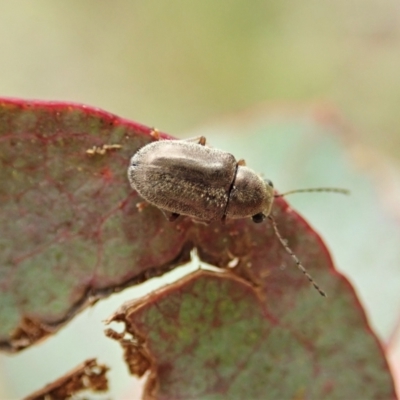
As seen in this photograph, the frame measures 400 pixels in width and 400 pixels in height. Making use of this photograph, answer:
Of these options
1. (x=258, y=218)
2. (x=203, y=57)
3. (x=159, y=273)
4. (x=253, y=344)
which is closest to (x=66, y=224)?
(x=159, y=273)

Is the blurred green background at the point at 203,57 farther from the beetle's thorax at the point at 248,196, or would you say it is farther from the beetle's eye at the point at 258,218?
the beetle's eye at the point at 258,218

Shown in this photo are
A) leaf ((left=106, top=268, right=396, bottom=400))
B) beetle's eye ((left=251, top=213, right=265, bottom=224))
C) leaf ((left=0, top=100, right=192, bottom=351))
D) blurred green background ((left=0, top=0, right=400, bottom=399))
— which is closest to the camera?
leaf ((left=0, top=100, right=192, bottom=351))

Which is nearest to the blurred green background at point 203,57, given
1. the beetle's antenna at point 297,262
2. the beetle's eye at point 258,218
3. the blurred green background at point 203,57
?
the blurred green background at point 203,57

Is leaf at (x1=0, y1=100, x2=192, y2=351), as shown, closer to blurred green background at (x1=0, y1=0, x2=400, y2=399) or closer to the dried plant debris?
the dried plant debris

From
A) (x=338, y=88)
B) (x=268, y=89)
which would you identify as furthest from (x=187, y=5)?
(x=338, y=88)

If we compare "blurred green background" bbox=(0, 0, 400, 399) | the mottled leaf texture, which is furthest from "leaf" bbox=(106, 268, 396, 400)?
"blurred green background" bbox=(0, 0, 400, 399)

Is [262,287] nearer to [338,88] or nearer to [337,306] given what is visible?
[337,306]

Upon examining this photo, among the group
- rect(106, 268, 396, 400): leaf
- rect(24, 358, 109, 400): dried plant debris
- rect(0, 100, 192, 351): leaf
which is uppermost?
rect(0, 100, 192, 351): leaf
